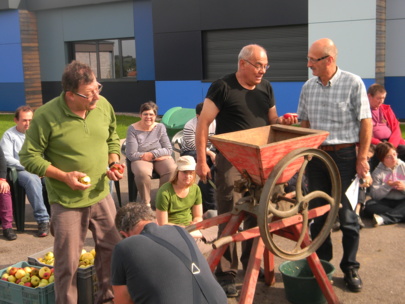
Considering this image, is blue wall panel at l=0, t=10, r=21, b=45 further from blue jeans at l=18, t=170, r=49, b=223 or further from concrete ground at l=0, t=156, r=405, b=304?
blue jeans at l=18, t=170, r=49, b=223

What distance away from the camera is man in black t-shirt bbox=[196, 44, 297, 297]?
4453 mm

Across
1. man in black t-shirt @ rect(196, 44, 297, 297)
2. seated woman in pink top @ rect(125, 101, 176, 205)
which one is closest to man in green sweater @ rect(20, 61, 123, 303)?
man in black t-shirt @ rect(196, 44, 297, 297)

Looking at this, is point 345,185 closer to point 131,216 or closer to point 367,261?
point 367,261

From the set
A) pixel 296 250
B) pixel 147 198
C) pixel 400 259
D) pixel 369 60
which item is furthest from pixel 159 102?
pixel 296 250

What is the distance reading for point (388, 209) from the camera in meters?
6.56

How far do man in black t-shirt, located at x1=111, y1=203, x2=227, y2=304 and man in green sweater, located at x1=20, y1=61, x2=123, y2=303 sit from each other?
1.06 meters

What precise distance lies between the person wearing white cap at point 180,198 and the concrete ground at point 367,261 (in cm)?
83

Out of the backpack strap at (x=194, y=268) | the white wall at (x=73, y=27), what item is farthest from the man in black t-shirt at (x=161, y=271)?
the white wall at (x=73, y=27)

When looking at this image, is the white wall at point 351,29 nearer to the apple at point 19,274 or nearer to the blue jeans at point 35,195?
the blue jeans at point 35,195

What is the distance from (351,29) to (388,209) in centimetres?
812

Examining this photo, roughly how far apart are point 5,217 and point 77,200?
2.80 m

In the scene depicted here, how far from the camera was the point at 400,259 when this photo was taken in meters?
5.42

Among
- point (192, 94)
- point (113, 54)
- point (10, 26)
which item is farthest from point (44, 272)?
point (10, 26)

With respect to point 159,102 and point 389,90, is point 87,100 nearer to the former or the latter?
point 389,90
